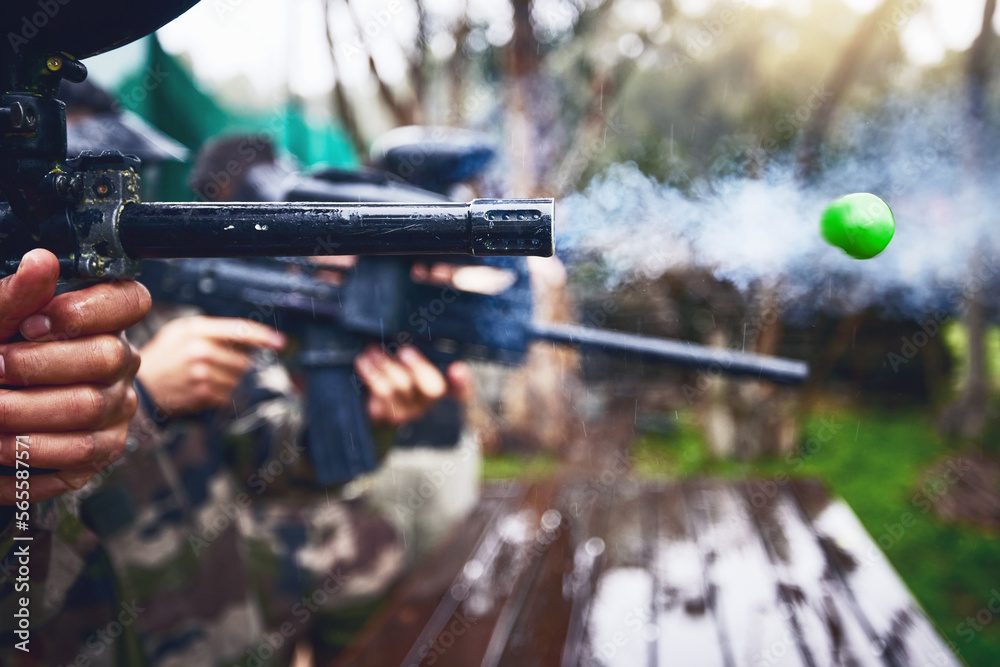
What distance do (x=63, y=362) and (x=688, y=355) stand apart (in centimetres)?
161

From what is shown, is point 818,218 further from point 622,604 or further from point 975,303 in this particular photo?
point 975,303

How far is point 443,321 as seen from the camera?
213 centimetres

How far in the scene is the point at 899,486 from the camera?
5242 mm

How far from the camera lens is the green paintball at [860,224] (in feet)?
3.48

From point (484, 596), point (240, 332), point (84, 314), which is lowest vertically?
point (484, 596)

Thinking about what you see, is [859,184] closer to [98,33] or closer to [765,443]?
[765,443]

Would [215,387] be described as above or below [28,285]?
below

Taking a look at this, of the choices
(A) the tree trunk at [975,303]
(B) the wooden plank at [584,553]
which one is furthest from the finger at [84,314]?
(A) the tree trunk at [975,303]

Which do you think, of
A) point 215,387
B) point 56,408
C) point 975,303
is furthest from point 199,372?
point 975,303

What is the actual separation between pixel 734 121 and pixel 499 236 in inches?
302

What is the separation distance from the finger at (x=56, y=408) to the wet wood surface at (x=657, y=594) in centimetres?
131

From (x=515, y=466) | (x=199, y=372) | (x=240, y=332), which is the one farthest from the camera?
(x=515, y=466)

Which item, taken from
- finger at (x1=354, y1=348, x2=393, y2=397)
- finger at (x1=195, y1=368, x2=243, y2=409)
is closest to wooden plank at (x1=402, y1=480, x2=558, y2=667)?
finger at (x1=354, y1=348, x2=393, y2=397)

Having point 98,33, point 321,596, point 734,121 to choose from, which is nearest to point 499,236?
point 98,33
